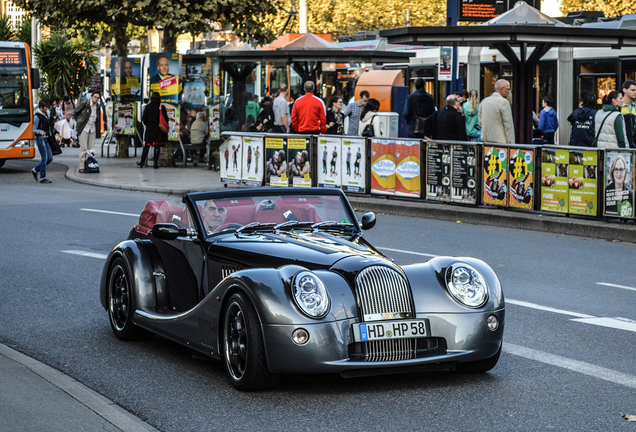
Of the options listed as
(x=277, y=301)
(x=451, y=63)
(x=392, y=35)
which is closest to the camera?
(x=277, y=301)

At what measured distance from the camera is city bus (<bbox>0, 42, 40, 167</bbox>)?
26438 mm

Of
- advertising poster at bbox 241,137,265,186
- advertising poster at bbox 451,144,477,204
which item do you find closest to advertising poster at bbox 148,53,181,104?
advertising poster at bbox 241,137,265,186

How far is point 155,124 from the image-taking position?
84.4 feet

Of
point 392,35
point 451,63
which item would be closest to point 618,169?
point 392,35

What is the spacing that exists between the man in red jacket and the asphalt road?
7229 mm

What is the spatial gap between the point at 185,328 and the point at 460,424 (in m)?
1.99

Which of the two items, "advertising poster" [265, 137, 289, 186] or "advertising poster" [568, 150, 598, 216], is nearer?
"advertising poster" [568, 150, 598, 216]

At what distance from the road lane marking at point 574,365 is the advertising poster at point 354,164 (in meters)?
10.9

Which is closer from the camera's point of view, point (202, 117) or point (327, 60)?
point (327, 60)

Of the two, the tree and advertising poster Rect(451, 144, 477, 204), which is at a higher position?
the tree

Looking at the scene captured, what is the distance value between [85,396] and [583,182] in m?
10.1

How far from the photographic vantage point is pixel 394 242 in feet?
42.6

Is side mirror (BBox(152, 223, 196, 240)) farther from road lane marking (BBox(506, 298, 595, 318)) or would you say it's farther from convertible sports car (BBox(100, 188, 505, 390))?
road lane marking (BBox(506, 298, 595, 318))

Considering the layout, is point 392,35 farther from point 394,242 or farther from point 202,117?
point 202,117
